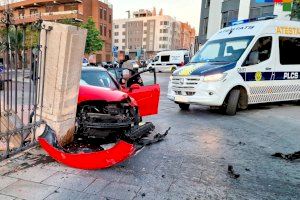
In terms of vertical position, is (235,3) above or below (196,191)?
above

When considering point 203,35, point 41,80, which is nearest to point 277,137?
point 41,80

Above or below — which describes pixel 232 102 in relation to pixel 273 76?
below

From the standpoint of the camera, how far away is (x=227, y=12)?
31.6 metres

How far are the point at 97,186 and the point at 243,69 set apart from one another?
6200 millimetres

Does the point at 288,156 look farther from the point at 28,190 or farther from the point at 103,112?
the point at 28,190

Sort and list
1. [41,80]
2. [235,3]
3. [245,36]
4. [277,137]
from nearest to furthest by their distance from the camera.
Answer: [41,80]
[277,137]
[245,36]
[235,3]

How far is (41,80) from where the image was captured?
4418 mm

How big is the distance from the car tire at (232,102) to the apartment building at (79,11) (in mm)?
47319

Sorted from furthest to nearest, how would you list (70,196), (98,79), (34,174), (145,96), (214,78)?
(214,78), (145,96), (98,79), (34,174), (70,196)

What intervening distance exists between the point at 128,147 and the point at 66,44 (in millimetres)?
1735

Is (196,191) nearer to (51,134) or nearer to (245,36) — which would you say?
(51,134)

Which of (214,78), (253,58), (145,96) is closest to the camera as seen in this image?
(145,96)

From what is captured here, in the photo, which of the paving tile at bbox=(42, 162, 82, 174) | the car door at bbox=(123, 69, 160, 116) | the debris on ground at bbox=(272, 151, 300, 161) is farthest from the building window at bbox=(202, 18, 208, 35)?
the paving tile at bbox=(42, 162, 82, 174)

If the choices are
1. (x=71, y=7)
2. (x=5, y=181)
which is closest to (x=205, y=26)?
(x=71, y=7)
